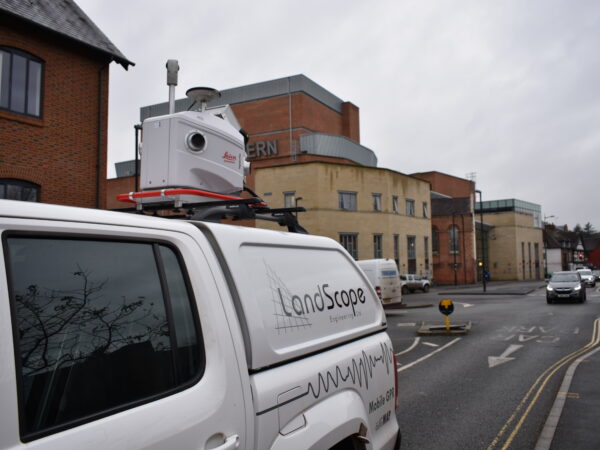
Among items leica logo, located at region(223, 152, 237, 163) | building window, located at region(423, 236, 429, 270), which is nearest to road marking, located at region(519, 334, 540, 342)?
leica logo, located at region(223, 152, 237, 163)

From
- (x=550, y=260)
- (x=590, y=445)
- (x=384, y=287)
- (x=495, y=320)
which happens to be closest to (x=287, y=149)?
(x=384, y=287)

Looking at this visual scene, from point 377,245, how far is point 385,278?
21.5m

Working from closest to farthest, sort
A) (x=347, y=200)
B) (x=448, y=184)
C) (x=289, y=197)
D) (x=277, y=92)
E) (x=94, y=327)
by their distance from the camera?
(x=94, y=327) < (x=289, y=197) < (x=347, y=200) < (x=277, y=92) < (x=448, y=184)

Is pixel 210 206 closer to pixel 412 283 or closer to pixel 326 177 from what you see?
pixel 326 177

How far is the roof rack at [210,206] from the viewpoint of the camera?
2.82 meters

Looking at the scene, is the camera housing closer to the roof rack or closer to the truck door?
the roof rack

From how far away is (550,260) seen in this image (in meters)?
91.8

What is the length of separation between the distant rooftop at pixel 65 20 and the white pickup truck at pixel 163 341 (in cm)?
1234

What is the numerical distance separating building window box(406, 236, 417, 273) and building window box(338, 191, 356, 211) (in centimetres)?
884

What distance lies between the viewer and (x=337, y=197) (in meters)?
40.8

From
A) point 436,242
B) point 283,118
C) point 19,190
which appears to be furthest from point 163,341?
point 436,242

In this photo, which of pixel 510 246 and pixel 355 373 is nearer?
pixel 355 373

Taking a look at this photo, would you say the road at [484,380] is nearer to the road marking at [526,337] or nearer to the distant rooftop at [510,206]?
the road marking at [526,337]

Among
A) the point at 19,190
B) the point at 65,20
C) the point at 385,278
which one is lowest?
the point at 385,278
